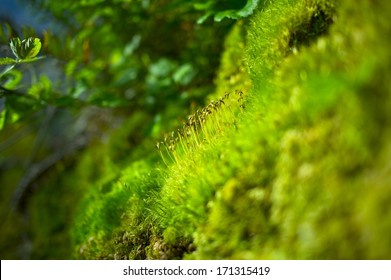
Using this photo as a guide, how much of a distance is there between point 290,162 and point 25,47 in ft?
4.22

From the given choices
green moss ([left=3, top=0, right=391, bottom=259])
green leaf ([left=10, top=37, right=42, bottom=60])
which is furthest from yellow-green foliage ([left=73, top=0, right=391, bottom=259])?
green leaf ([left=10, top=37, right=42, bottom=60])

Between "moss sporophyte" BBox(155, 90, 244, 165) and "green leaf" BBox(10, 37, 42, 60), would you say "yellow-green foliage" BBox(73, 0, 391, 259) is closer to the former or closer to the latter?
"moss sporophyte" BBox(155, 90, 244, 165)

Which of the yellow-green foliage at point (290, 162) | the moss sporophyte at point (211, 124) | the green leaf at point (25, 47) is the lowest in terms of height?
the yellow-green foliage at point (290, 162)

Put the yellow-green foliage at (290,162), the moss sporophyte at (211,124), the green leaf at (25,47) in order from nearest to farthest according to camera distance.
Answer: the yellow-green foliage at (290,162) < the moss sporophyte at (211,124) < the green leaf at (25,47)

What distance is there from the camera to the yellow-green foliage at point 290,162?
0.87 metres

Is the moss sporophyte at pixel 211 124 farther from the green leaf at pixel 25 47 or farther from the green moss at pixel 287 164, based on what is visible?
the green leaf at pixel 25 47

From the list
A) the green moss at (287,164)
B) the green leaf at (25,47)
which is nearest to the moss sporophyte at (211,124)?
the green moss at (287,164)

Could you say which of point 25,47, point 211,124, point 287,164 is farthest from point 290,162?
point 25,47

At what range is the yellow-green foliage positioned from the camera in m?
0.87

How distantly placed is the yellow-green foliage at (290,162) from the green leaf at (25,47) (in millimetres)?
748
